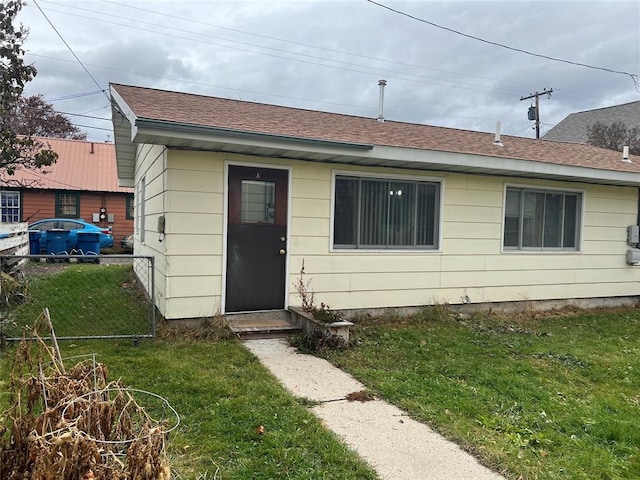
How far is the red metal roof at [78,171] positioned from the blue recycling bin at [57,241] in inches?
182

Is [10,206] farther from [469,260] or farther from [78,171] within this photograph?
[469,260]

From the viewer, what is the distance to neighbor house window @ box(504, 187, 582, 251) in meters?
8.04

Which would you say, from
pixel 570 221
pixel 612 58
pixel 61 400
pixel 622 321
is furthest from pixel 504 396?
pixel 612 58

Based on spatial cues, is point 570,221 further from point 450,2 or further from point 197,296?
point 197,296

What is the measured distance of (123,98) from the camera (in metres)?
5.94

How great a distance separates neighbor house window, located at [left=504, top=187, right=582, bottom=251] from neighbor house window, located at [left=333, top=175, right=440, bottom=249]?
5.15ft

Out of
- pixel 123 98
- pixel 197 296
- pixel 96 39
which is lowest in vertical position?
pixel 197 296

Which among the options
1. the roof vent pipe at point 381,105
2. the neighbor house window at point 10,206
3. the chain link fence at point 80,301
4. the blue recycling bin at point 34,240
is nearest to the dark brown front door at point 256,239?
the chain link fence at point 80,301

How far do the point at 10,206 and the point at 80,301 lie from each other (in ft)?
44.8

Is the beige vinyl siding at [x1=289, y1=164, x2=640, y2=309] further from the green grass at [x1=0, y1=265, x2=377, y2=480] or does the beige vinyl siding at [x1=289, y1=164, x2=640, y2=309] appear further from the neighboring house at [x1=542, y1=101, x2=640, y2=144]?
the neighboring house at [x1=542, y1=101, x2=640, y2=144]

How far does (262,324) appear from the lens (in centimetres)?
601

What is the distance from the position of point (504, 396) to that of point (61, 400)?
3.53 meters

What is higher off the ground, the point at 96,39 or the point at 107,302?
the point at 96,39

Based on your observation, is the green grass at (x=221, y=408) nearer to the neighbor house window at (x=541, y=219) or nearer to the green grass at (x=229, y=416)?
the green grass at (x=229, y=416)
